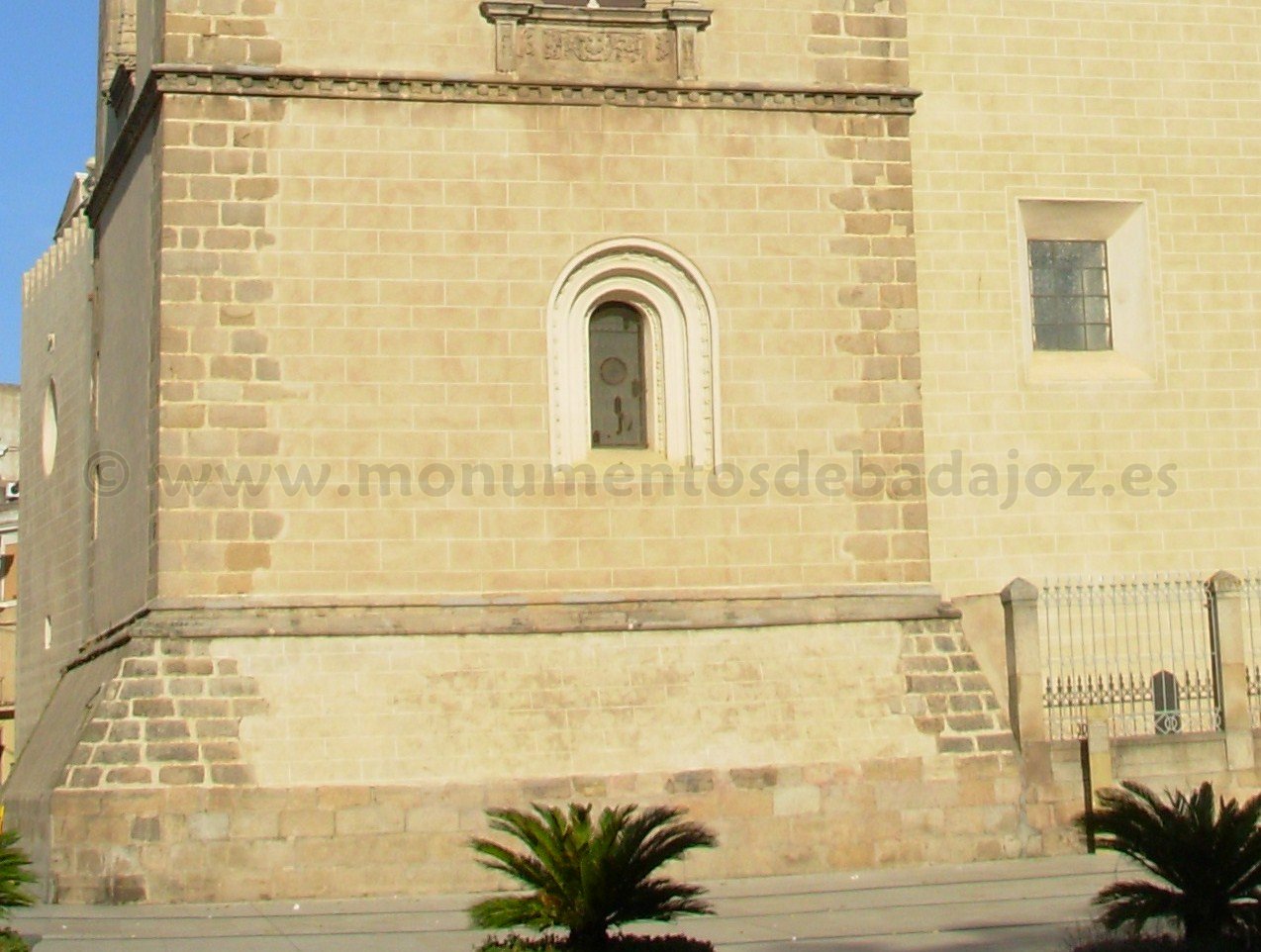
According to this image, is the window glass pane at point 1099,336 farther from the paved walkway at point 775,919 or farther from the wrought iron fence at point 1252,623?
the paved walkway at point 775,919

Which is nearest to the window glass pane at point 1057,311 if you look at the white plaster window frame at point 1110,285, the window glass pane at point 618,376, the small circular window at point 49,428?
the white plaster window frame at point 1110,285

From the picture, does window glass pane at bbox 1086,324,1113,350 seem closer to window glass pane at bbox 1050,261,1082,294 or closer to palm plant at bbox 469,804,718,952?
window glass pane at bbox 1050,261,1082,294

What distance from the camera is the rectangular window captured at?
2028cm

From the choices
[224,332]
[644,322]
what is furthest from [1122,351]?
[224,332]

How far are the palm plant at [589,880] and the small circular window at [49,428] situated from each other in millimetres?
15530

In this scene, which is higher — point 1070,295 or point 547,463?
point 1070,295

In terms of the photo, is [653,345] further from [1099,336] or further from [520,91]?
[1099,336]

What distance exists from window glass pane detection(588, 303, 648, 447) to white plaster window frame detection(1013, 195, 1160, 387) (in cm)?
426

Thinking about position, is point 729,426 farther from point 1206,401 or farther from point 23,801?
point 23,801

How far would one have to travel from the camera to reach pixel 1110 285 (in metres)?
A: 20.5

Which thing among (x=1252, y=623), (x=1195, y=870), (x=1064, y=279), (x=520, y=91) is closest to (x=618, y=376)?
(x=520, y=91)

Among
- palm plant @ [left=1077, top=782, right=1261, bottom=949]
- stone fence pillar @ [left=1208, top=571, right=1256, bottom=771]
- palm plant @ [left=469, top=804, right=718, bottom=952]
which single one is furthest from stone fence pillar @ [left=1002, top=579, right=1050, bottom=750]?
palm plant @ [left=469, top=804, right=718, bottom=952]

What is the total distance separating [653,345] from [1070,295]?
5.06m

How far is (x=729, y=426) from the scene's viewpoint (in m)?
17.9
